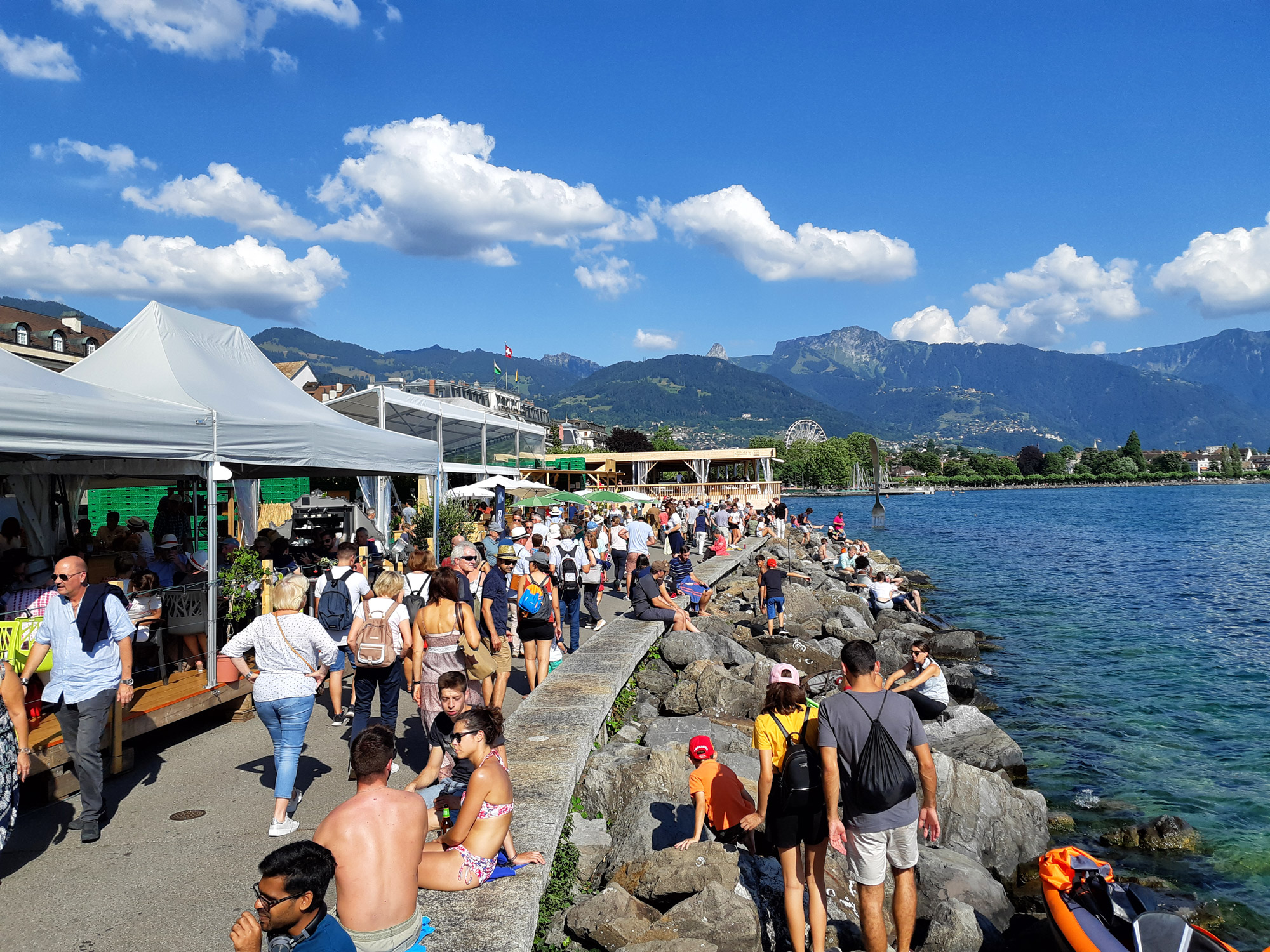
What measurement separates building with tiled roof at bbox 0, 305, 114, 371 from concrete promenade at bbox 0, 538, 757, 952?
177 ft

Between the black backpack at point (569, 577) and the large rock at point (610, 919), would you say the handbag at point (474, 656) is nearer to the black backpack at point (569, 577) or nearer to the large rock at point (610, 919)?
the large rock at point (610, 919)

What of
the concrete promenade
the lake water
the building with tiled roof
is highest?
the building with tiled roof

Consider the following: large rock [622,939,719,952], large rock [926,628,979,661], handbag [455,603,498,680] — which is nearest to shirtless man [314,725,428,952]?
large rock [622,939,719,952]

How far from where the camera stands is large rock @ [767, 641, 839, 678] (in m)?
13.6

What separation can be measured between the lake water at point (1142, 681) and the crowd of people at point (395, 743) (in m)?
4.81

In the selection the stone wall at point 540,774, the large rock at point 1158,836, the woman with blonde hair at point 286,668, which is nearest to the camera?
the stone wall at point 540,774

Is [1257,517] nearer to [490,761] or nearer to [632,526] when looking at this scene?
[632,526]

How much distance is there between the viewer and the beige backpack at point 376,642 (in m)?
6.35

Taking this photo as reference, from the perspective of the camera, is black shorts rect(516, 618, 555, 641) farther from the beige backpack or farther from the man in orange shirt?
the man in orange shirt

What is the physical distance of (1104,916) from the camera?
4.96 meters

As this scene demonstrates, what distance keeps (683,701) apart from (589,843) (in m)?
4.05

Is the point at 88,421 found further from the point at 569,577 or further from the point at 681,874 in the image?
the point at 569,577

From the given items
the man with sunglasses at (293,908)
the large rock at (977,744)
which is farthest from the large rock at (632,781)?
the large rock at (977,744)

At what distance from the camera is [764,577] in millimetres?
15508
